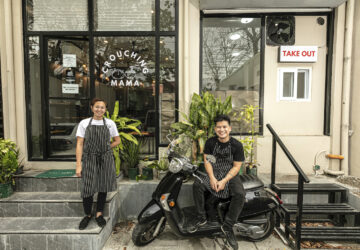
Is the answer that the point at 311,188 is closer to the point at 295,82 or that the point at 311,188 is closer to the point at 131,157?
the point at 295,82

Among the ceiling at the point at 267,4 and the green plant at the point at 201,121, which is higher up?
the ceiling at the point at 267,4

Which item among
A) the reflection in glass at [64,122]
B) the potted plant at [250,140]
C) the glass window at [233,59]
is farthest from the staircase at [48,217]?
the glass window at [233,59]

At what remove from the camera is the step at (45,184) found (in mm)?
3803

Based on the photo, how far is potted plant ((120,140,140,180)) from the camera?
4.02 metres

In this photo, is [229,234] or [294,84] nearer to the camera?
[229,234]

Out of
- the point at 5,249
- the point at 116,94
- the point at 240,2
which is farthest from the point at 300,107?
the point at 5,249

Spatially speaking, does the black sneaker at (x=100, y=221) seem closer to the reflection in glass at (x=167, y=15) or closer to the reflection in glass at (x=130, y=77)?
the reflection in glass at (x=130, y=77)

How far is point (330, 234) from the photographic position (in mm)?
3049

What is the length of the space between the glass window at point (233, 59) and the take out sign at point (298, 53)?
47 cm

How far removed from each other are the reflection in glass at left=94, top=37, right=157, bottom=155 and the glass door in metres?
0.31

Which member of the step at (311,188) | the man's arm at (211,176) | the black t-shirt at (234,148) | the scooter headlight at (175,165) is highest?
the black t-shirt at (234,148)

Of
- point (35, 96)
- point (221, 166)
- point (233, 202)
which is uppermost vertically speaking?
point (35, 96)

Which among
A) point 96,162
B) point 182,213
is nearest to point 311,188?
point 182,213

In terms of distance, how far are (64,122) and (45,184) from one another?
4.42 feet
